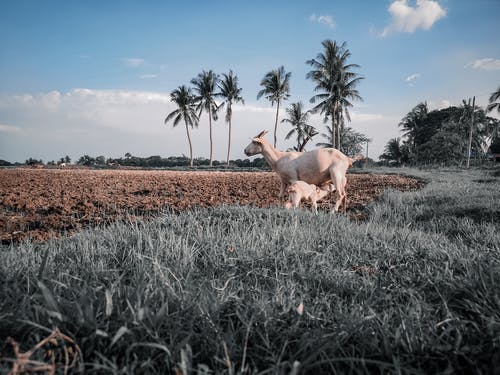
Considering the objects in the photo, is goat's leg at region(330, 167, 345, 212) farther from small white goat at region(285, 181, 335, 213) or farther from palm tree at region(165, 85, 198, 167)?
palm tree at region(165, 85, 198, 167)

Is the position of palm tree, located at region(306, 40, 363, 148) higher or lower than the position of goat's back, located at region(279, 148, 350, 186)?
higher

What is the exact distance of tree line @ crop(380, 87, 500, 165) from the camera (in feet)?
109

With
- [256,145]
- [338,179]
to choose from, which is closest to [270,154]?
[256,145]

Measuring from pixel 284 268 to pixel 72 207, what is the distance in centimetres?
458

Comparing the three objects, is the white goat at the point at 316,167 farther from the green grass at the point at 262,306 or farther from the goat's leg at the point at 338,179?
the green grass at the point at 262,306

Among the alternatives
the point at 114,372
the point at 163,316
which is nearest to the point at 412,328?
the point at 163,316

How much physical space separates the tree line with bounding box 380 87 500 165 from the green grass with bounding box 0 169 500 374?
3478 cm

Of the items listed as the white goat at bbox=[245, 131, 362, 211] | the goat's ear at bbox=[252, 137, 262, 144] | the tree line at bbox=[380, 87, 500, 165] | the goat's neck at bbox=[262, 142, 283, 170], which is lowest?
the white goat at bbox=[245, 131, 362, 211]

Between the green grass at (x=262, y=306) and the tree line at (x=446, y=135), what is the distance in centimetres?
3478

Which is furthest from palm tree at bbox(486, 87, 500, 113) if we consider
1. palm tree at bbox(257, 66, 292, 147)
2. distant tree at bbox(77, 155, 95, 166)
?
distant tree at bbox(77, 155, 95, 166)

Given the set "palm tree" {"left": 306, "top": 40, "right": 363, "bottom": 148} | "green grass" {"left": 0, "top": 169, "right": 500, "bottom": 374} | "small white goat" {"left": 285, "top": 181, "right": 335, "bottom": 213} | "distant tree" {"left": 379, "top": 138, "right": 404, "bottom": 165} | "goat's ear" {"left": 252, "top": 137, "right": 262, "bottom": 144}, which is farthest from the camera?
"distant tree" {"left": 379, "top": 138, "right": 404, "bottom": 165}

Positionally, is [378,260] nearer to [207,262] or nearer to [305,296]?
[305,296]

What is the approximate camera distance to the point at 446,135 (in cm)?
3344

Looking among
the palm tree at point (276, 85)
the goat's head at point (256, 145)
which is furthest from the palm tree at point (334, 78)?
the goat's head at point (256, 145)
